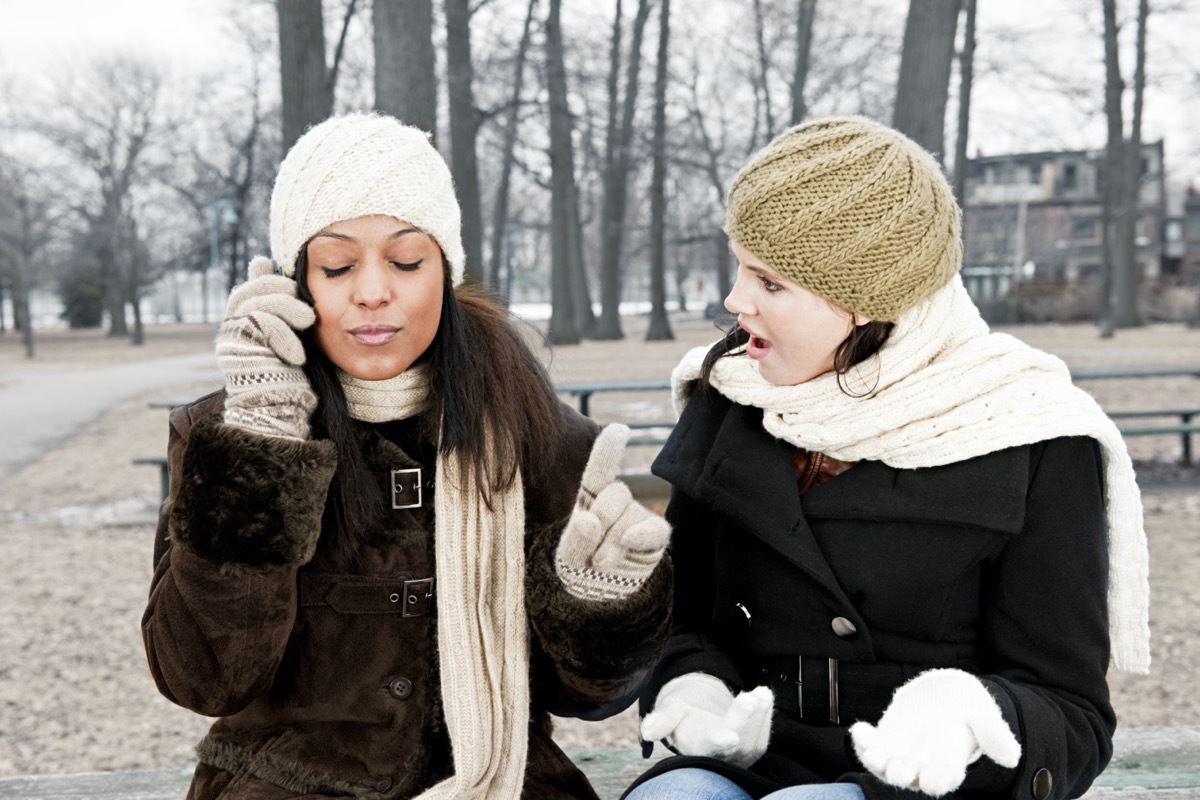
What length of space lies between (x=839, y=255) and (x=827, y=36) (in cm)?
2407

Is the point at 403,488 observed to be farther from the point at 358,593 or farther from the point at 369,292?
the point at 369,292

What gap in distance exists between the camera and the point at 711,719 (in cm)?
204

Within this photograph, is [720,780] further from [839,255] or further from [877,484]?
[839,255]

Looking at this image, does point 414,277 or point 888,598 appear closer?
point 888,598

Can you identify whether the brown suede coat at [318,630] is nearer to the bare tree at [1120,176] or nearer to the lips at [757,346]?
the lips at [757,346]

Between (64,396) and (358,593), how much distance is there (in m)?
17.5

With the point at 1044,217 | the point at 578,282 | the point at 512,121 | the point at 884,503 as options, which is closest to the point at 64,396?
the point at 512,121

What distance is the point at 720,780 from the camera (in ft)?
6.43

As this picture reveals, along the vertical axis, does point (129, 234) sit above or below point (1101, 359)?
above

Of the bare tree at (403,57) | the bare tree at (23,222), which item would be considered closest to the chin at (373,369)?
the bare tree at (403,57)

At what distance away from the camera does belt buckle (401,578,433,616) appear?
220 centimetres

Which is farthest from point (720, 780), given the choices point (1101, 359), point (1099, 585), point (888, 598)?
point (1101, 359)

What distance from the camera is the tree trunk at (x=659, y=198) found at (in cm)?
2461

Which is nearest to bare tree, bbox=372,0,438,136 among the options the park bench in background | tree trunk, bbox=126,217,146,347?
the park bench in background
